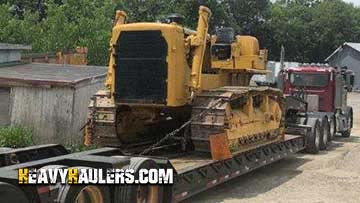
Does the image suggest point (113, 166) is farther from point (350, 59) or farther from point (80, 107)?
point (350, 59)

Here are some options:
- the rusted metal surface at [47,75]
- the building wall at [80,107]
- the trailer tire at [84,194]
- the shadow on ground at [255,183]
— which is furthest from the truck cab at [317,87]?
the trailer tire at [84,194]

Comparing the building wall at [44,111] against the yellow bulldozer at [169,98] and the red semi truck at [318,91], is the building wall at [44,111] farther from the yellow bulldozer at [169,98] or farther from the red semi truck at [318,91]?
the red semi truck at [318,91]

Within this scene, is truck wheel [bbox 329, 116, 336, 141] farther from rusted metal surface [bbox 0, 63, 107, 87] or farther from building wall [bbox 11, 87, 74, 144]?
building wall [bbox 11, 87, 74, 144]

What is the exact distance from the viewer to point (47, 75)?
54.0 feet

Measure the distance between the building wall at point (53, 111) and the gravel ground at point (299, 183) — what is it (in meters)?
5.02

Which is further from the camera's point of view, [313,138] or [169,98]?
[313,138]

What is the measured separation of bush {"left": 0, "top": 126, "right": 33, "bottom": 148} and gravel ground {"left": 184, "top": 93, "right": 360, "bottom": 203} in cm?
550

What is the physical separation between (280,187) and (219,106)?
260 centimetres

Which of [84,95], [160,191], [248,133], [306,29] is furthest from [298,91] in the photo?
[306,29]

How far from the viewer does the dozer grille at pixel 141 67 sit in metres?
9.66

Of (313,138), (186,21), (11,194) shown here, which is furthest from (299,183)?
(186,21)

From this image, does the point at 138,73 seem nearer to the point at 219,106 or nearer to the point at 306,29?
the point at 219,106

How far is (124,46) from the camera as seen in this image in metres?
9.88

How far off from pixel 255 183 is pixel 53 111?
622 cm
